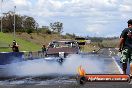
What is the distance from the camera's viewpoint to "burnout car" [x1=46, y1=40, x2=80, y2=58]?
29.1m

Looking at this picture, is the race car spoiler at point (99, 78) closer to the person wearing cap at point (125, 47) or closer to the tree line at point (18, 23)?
the person wearing cap at point (125, 47)

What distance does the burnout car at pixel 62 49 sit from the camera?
29.1 meters

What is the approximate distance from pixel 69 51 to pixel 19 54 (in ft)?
23.9

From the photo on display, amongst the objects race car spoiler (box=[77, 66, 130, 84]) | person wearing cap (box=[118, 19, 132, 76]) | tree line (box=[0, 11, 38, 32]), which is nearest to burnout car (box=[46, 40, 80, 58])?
person wearing cap (box=[118, 19, 132, 76])

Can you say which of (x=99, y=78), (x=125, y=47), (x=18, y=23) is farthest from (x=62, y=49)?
(x=18, y=23)

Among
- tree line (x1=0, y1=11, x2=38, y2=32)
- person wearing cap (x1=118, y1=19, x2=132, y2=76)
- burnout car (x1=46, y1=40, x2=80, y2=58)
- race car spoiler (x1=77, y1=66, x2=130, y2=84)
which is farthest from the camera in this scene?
tree line (x1=0, y1=11, x2=38, y2=32)

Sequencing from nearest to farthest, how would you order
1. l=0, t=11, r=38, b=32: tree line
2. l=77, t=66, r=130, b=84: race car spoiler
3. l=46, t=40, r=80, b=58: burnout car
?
l=77, t=66, r=130, b=84: race car spoiler
l=46, t=40, r=80, b=58: burnout car
l=0, t=11, r=38, b=32: tree line

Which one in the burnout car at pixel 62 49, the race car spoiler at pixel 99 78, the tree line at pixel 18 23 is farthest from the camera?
the tree line at pixel 18 23

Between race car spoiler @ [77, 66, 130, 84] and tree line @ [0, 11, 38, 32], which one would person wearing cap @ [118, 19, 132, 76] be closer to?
race car spoiler @ [77, 66, 130, 84]

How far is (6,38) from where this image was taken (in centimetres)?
9856

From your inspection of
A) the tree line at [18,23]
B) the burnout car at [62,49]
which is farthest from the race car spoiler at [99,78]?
the tree line at [18,23]

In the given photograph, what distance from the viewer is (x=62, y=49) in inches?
1190

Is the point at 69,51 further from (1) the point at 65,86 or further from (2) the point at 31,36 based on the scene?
(2) the point at 31,36

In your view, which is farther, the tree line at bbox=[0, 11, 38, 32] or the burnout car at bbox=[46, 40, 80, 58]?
the tree line at bbox=[0, 11, 38, 32]
